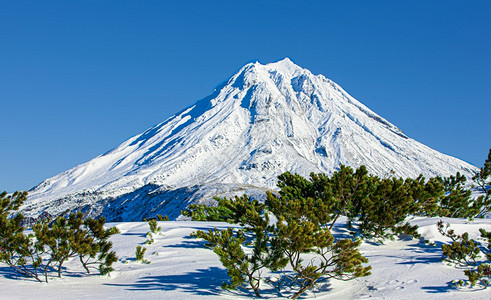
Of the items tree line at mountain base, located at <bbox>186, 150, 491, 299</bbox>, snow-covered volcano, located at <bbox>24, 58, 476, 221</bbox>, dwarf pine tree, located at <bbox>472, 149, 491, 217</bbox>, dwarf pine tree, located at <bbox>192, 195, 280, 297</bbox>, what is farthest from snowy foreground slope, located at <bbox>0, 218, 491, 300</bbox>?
snow-covered volcano, located at <bbox>24, 58, 476, 221</bbox>

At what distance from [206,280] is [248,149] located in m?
104

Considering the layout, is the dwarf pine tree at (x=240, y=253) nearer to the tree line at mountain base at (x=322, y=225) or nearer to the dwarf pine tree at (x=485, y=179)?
the tree line at mountain base at (x=322, y=225)

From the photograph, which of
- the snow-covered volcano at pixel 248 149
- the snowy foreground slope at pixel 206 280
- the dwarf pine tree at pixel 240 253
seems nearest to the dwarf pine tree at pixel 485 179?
the snowy foreground slope at pixel 206 280

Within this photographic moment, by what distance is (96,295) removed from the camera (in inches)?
258

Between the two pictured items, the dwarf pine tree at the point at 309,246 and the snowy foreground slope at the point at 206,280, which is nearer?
the dwarf pine tree at the point at 309,246

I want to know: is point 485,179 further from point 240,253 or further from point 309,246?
point 240,253

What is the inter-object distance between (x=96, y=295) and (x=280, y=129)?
117 metres

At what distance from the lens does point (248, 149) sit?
11169cm

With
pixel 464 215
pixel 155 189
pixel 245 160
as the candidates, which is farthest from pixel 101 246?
pixel 245 160

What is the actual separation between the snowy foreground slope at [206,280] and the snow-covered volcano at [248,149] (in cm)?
6322

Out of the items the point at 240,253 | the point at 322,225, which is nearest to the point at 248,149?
the point at 322,225

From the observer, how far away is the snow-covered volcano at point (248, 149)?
96.7m

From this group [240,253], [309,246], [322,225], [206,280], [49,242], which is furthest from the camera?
[322,225]

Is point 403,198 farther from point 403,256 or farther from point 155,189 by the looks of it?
point 155,189
